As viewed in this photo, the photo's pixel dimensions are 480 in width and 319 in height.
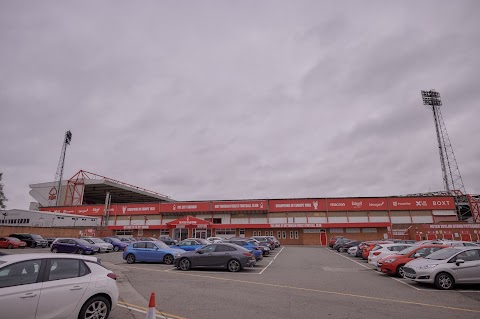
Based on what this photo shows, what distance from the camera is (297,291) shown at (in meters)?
10.1

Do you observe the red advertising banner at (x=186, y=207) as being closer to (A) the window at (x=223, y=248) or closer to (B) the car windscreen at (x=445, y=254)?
(A) the window at (x=223, y=248)

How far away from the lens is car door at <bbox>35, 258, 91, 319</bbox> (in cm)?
539

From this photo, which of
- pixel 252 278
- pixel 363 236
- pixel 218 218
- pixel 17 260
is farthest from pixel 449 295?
pixel 218 218

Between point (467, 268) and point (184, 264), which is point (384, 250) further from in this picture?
point (184, 264)

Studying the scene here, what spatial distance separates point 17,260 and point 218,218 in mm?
45289

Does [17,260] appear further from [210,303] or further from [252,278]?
[252,278]

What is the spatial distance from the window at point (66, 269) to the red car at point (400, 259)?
12.9m

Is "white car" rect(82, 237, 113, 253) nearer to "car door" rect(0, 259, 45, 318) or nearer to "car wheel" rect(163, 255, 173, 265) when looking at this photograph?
"car wheel" rect(163, 255, 173, 265)

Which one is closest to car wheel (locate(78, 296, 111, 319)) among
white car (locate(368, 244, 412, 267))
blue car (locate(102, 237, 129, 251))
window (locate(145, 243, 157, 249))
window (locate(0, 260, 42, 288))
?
window (locate(0, 260, 42, 288))

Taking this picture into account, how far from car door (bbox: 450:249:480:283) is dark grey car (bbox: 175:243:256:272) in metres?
8.63

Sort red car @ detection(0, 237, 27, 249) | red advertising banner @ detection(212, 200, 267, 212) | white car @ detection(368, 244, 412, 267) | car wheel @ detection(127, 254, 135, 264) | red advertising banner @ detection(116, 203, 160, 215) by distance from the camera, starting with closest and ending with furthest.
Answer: white car @ detection(368, 244, 412, 267)
car wheel @ detection(127, 254, 135, 264)
red car @ detection(0, 237, 27, 249)
red advertising banner @ detection(212, 200, 267, 212)
red advertising banner @ detection(116, 203, 160, 215)

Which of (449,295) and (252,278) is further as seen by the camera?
(252,278)

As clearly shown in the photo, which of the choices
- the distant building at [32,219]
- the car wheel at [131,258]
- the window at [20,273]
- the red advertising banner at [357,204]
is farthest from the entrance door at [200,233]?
the window at [20,273]

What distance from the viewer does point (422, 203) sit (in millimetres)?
46625
